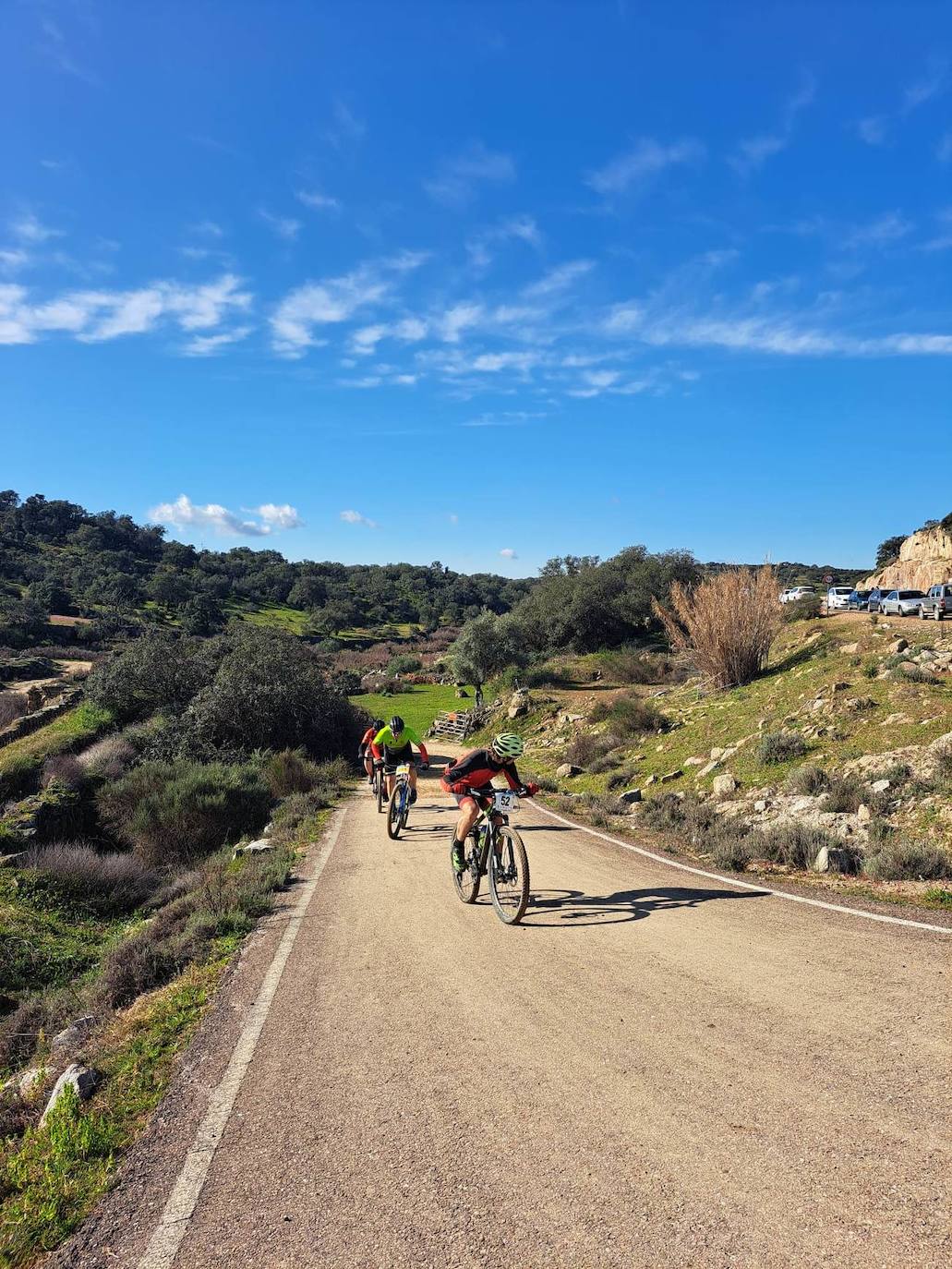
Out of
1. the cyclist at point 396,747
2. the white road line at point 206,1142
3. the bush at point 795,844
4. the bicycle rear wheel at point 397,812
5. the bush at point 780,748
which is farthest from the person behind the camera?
the bush at point 780,748

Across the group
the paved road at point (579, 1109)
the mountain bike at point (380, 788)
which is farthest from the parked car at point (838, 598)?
the paved road at point (579, 1109)

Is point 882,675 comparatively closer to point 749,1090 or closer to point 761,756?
point 761,756

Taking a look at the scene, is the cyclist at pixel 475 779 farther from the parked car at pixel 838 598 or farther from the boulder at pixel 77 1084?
the parked car at pixel 838 598

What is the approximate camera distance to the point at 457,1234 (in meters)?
2.78

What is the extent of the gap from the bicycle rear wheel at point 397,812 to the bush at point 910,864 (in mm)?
6960

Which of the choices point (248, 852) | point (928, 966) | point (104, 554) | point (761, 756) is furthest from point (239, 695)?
point (104, 554)

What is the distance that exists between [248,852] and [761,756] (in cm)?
972

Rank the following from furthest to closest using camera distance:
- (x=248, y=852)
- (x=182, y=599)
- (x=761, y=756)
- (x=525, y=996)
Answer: (x=182, y=599) → (x=761, y=756) → (x=248, y=852) → (x=525, y=996)

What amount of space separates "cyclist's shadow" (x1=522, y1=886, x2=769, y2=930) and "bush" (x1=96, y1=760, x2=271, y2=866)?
924 cm

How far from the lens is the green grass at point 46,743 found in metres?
19.3

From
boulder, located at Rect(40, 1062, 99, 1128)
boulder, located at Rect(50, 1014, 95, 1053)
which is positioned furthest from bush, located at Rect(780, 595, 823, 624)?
boulder, located at Rect(40, 1062, 99, 1128)

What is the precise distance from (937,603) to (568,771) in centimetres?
2127

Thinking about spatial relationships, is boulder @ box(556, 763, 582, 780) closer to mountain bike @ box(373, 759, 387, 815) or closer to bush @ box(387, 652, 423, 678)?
mountain bike @ box(373, 759, 387, 815)

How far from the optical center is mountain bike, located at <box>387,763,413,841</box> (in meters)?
11.9
